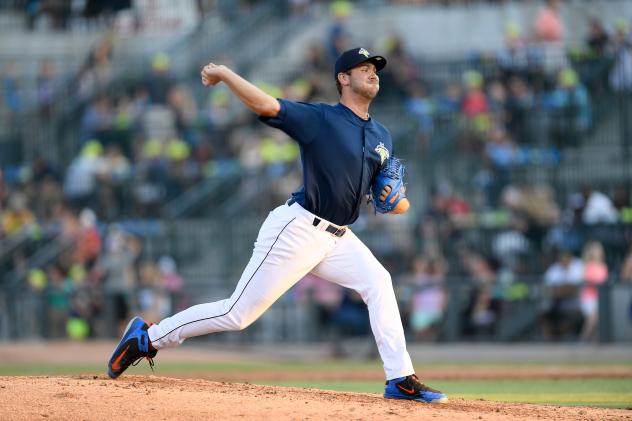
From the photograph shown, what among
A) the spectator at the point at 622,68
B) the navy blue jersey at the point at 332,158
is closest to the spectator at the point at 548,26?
the spectator at the point at 622,68

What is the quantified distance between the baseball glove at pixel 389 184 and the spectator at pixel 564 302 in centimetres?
915

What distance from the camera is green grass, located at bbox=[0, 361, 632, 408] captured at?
10773mm

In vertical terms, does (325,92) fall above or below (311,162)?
above

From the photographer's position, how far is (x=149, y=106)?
23.1 meters

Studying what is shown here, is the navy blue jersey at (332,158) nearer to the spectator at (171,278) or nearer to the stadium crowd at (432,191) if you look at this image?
the stadium crowd at (432,191)

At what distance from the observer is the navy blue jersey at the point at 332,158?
8.30m

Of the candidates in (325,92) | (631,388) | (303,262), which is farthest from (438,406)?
(325,92)

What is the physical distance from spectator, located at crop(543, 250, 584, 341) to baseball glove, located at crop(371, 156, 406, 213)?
30.0 ft

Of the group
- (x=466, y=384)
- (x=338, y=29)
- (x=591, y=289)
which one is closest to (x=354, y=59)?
(x=466, y=384)

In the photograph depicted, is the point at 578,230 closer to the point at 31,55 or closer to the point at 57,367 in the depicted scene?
the point at 57,367

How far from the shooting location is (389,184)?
8602mm

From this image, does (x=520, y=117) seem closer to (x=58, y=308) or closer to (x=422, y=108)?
(x=422, y=108)

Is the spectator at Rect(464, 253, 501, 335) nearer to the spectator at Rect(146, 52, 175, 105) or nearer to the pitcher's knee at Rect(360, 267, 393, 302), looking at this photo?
the spectator at Rect(146, 52, 175, 105)

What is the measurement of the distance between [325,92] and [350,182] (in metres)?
13.2
